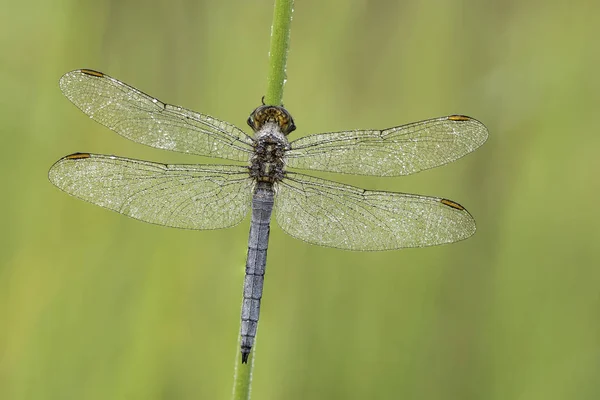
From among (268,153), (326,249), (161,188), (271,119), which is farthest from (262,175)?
(326,249)

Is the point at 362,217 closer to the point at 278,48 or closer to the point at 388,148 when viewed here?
the point at 388,148

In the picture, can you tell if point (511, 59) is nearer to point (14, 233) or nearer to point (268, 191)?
point (268, 191)

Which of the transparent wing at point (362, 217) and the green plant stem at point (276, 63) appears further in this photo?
the transparent wing at point (362, 217)

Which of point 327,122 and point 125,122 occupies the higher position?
point 327,122

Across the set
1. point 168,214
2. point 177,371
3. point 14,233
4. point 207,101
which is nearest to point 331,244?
point 168,214

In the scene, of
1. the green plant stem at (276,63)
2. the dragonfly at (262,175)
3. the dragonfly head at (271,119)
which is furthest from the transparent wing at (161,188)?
the green plant stem at (276,63)

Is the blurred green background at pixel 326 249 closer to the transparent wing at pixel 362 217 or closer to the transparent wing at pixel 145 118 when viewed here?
the transparent wing at pixel 362 217

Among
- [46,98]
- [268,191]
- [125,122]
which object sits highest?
[46,98]
